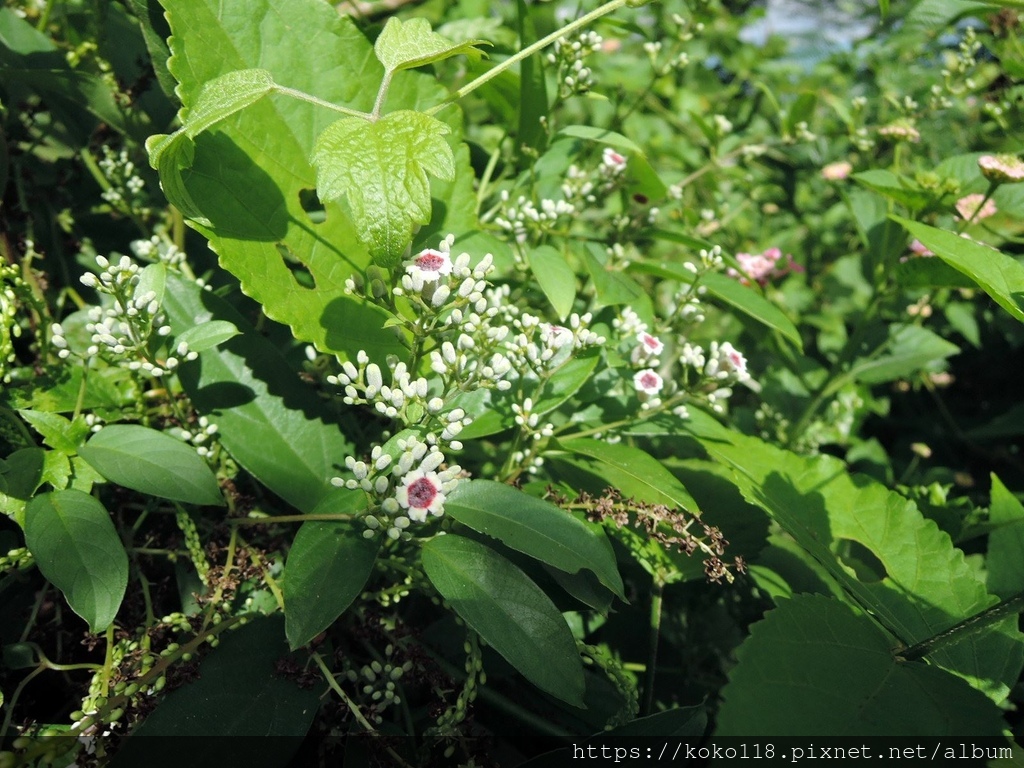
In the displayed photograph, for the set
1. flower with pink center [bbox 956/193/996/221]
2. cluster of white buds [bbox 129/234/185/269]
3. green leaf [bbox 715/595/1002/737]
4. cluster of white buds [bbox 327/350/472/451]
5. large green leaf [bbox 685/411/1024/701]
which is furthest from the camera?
flower with pink center [bbox 956/193/996/221]

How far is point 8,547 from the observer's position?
3.13 feet

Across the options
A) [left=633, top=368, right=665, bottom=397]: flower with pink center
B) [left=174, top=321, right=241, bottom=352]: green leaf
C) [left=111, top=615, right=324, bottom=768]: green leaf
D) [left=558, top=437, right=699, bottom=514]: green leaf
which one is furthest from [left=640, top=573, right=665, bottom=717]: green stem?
[left=174, top=321, right=241, bottom=352]: green leaf

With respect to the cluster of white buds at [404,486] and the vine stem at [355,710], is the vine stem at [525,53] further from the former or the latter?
the vine stem at [355,710]

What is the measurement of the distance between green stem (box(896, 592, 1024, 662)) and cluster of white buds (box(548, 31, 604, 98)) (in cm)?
100

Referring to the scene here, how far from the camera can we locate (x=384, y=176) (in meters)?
0.81

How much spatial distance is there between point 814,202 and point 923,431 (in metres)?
0.83

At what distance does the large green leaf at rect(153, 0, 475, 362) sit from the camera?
1003mm

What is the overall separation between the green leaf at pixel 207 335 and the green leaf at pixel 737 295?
71cm

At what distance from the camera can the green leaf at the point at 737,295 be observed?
125 cm

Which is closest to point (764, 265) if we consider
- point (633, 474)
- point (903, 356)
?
point (903, 356)

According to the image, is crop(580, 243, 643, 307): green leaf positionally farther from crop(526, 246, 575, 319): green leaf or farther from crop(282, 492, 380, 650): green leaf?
crop(282, 492, 380, 650): green leaf

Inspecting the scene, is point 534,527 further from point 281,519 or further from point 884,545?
point 884,545

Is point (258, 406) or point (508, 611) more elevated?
point (258, 406)

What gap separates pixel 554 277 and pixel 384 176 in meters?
0.38
